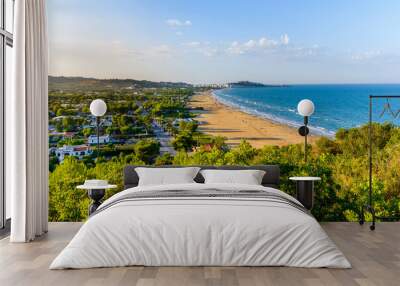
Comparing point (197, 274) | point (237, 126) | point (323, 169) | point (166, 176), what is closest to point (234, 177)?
point (166, 176)

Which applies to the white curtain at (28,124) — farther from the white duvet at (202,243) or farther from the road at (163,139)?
the road at (163,139)

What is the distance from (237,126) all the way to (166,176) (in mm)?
2008

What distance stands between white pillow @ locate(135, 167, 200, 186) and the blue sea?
197 cm

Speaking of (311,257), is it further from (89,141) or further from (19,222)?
(89,141)

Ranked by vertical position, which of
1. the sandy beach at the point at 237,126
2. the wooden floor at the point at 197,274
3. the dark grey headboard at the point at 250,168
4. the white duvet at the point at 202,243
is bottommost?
the wooden floor at the point at 197,274

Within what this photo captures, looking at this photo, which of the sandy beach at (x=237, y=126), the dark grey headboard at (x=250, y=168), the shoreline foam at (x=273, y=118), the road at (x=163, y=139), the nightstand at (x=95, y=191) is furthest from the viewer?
the shoreline foam at (x=273, y=118)

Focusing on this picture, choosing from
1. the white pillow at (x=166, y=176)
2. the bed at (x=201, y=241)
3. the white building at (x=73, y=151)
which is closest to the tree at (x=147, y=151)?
the white building at (x=73, y=151)

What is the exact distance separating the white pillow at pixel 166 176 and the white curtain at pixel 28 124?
4.16 ft

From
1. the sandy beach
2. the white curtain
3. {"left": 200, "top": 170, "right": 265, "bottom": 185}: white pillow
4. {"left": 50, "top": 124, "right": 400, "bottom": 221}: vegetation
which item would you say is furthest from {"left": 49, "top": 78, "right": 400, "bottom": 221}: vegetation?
the white curtain

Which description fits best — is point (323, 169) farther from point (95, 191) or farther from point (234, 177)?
point (95, 191)

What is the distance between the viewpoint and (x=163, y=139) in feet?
28.1

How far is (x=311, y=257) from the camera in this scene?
4.75 metres

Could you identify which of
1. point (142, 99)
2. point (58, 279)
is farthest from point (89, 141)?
point (58, 279)

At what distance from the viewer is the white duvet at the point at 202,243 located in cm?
477
